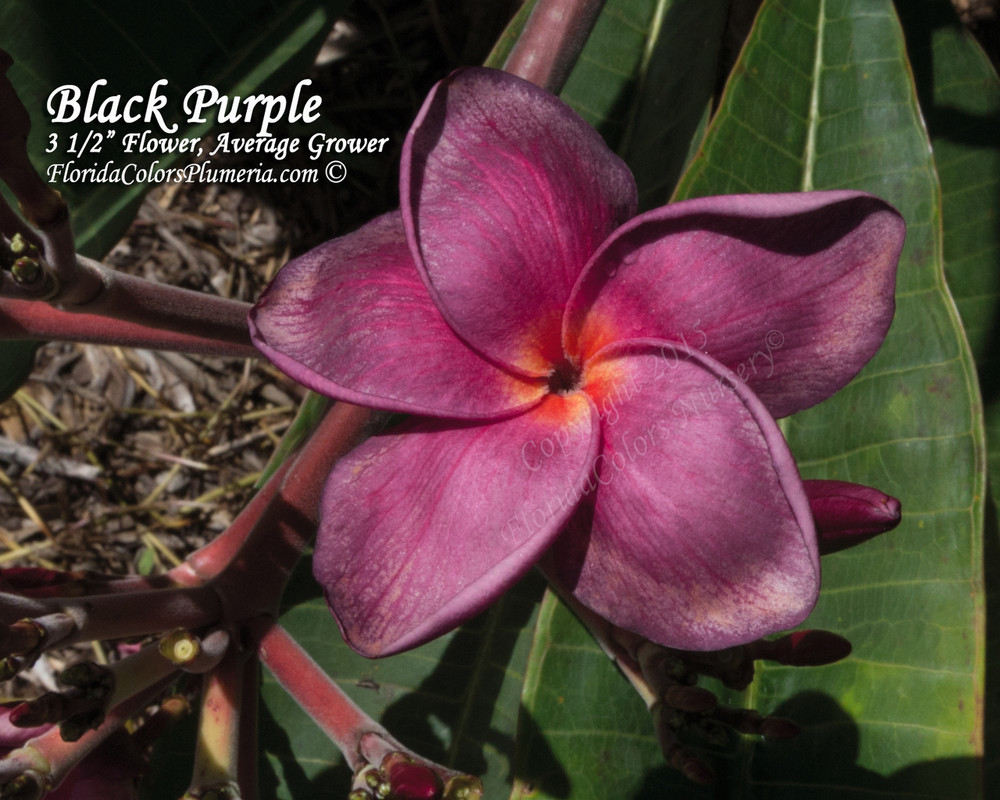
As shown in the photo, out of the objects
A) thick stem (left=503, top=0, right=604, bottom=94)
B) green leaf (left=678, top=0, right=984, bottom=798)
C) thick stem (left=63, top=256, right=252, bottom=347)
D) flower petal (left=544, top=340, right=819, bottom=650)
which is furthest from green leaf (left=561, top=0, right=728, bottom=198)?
flower petal (left=544, top=340, right=819, bottom=650)

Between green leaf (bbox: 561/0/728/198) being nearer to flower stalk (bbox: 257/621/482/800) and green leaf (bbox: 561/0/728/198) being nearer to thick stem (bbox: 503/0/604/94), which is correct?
thick stem (bbox: 503/0/604/94)

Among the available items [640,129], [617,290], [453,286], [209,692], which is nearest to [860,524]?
[617,290]

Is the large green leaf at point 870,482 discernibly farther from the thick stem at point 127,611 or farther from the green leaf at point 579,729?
the thick stem at point 127,611

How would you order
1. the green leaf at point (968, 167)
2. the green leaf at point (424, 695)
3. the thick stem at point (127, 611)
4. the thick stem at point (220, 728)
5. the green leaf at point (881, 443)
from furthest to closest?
the green leaf at point (968, 167) → the green leaf at point (424, 695) → the green leaf at point (881, 443) → the thick stem at point (220, 728) → the thick stem at point (127, 611)

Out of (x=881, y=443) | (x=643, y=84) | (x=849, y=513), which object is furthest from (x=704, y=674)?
(x=643, y=84)

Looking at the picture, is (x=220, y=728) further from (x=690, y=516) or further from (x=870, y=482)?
(x=870, y=482)

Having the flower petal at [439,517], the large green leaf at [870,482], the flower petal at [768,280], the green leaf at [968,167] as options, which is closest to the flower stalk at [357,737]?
the flower petal at [439,517]

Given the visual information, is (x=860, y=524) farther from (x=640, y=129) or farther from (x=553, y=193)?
(x=640, y=129)
